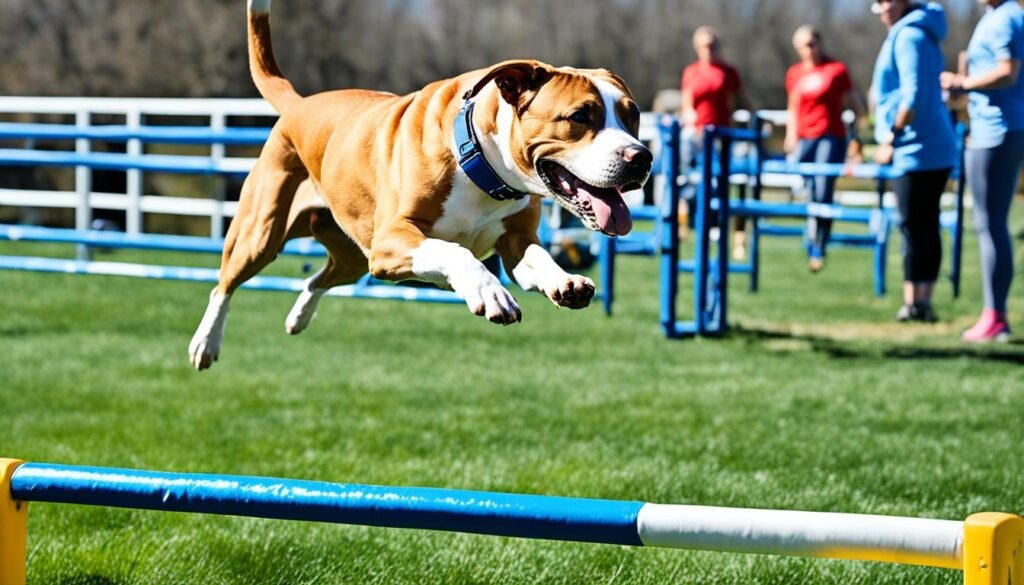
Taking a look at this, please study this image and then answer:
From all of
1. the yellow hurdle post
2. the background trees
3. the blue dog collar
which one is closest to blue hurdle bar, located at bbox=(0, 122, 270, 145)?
the blue dog collar

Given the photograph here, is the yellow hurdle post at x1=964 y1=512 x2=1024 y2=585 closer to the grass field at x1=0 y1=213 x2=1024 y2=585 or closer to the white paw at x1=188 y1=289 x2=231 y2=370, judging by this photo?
the grass field at x1=0 y1=213 x2=1024 y2=585

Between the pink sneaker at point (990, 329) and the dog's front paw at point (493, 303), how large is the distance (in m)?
6.64

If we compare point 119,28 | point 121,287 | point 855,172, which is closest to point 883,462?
point 855,172

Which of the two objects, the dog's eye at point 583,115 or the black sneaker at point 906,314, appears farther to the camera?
the black sneaker at point 906,314

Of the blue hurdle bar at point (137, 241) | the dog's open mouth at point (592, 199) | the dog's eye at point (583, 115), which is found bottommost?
the blue hurdle bar at point (137, 241)

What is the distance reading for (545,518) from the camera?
8.96ft

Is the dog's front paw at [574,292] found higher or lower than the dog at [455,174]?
lower

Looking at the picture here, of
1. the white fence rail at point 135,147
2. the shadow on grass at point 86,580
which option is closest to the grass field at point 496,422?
the shadow on grass at point 86,580

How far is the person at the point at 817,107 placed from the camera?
1163 cm

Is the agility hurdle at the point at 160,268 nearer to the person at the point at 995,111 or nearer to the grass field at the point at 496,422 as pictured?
the grass field at the point at 496,422

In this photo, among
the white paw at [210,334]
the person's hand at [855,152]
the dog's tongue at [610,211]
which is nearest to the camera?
the dog's tongue at [610,211]

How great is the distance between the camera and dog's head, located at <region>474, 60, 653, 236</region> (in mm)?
3121

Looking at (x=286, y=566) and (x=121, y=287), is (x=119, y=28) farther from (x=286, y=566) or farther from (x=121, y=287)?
(x=286, y=566)

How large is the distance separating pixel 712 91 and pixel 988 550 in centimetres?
967
